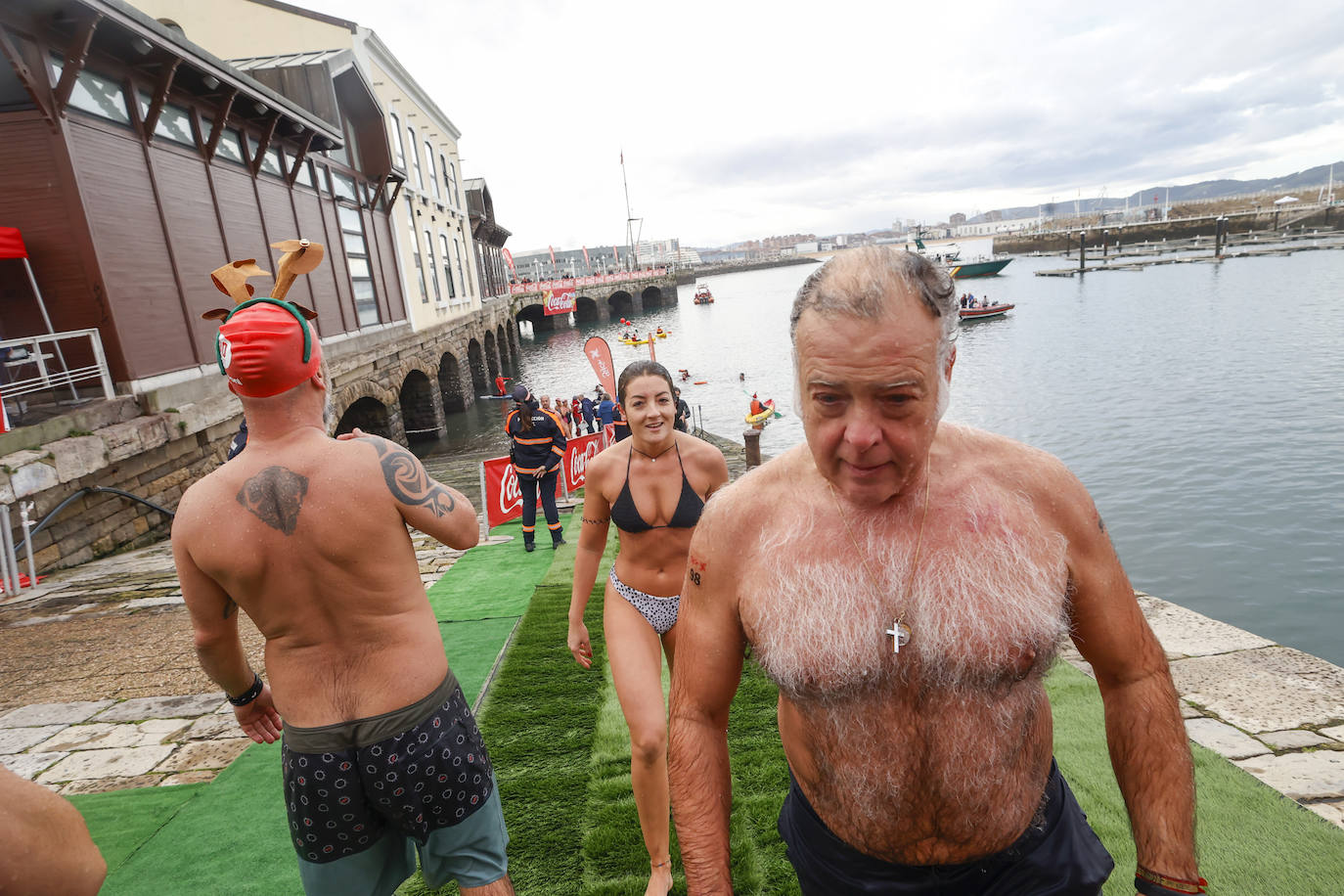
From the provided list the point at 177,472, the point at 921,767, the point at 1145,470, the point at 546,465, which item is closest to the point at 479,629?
the point at 546,465

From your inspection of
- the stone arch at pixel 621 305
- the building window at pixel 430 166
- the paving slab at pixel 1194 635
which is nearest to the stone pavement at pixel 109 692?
the paving slab at pixel 1194 635

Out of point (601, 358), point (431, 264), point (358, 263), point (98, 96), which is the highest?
point (98, 96)

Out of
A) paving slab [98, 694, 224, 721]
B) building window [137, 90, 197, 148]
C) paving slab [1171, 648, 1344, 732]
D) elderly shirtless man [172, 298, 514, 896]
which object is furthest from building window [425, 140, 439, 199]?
paving slab [1171, 648, 1344, 732]

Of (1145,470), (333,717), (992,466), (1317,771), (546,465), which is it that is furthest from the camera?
(1145,470)

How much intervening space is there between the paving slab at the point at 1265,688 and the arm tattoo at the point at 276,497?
199 inches

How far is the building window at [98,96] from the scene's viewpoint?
31.1 feet

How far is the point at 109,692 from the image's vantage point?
512cm

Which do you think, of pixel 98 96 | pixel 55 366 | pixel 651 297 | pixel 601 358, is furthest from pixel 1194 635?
pixel 651 297

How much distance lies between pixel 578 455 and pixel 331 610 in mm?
9743

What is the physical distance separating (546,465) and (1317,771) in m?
7.71

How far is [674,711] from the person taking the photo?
1.83m

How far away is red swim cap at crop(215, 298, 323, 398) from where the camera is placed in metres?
2.08

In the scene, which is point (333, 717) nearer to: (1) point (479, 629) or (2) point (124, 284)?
(1) point (479, 629)

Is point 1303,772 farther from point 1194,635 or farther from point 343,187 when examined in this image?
point 343,187
